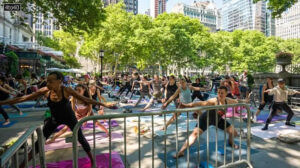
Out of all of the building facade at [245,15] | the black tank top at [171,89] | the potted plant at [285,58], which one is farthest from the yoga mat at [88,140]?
the building facade at [245,15]

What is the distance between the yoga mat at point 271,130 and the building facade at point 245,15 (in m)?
159

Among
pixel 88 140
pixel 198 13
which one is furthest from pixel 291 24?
pixel 88 140

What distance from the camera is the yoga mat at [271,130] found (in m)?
5.36

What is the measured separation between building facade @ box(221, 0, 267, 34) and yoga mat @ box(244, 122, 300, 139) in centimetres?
15850

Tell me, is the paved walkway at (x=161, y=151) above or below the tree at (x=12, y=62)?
below

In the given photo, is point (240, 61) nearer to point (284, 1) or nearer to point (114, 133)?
point (284, 1)

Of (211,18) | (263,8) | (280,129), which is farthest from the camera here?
(263,8)

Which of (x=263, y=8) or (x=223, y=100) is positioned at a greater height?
(x=263, y=8)

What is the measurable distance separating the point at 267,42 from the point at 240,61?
784 cm

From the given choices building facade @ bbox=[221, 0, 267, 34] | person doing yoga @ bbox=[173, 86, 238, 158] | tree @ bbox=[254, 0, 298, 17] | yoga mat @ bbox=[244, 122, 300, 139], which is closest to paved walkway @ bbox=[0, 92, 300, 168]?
yoga mat @ bbox=[244, 122, 300, 139]

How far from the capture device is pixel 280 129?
19.6ft

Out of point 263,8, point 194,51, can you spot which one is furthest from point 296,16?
point 194,51

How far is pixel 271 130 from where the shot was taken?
19.3 ft

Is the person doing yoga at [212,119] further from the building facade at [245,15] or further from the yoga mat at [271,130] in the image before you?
the building facade at [245,15]
